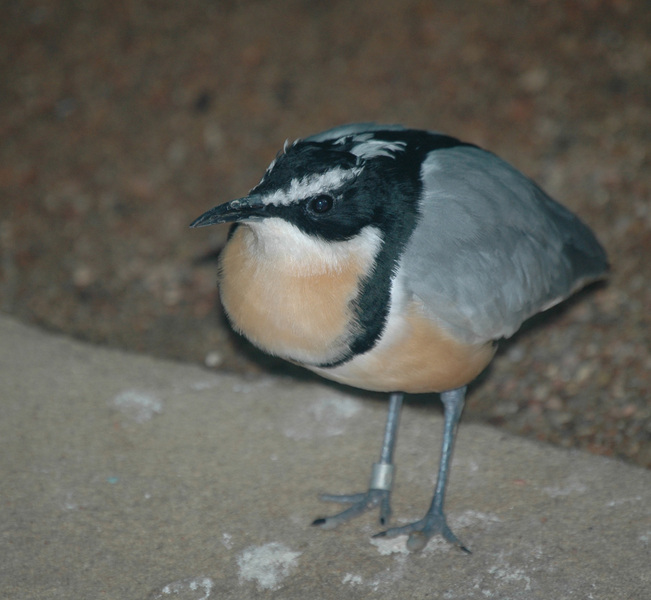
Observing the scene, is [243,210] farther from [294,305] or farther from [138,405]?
[138,405]

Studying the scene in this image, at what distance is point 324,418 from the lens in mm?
3873

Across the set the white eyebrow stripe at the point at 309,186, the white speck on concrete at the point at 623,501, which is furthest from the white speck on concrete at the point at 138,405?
the white speck on concrete at the point at 623,501

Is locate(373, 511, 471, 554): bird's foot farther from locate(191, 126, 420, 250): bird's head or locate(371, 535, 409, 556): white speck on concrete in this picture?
locate(191, 126, 420, 250): bird's head

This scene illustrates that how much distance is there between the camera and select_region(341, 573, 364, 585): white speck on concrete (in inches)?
120

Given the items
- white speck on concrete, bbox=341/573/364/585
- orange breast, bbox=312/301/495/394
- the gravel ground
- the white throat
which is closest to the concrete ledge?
white speck on concrete, bbox=341/573/364/585

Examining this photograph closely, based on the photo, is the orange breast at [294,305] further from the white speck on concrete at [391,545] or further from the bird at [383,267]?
the white speck on concrete at [391,545]

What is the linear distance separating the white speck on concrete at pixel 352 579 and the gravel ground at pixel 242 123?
135 centimetres

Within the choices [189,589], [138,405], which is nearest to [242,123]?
[138,405]

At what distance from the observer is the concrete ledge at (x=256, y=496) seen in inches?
120

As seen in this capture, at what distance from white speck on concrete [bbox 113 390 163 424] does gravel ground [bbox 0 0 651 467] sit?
47 cm

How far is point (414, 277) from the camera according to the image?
2969 millimetres

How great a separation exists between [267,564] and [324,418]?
893mm

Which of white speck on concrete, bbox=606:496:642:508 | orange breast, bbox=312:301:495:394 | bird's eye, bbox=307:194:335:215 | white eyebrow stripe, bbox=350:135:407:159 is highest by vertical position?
white eyebrow stripe, bbox=350:135:407:159

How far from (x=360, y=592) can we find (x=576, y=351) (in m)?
1.84
